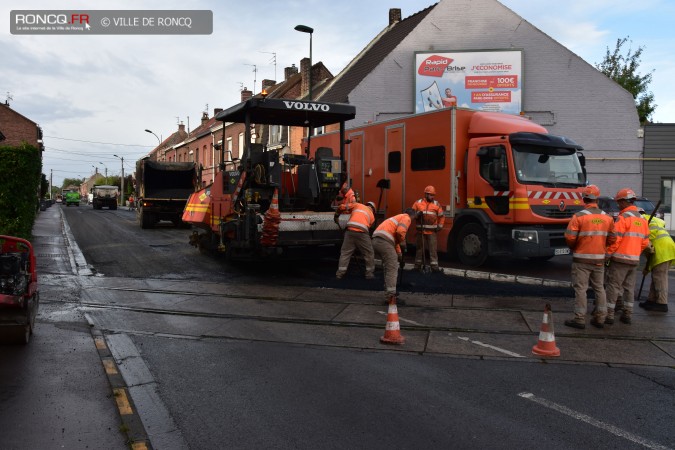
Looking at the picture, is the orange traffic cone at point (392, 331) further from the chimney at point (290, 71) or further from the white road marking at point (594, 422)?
the chimney at point (290, 71)

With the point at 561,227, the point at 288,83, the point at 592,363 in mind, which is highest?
the point at 288,83

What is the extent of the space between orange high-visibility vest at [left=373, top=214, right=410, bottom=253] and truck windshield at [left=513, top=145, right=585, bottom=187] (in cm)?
373

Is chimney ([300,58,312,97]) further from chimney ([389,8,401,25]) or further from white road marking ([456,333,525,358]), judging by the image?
white road marking ([456,333,525,358])

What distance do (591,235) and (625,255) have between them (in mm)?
688

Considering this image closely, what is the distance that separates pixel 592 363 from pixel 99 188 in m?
55.1

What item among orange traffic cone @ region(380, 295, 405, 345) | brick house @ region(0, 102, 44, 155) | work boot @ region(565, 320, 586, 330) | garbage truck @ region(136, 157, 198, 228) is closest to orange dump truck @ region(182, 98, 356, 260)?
orange traffic cone @ region(380, 295, 405, 345)

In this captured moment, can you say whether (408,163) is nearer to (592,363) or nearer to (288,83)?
(592,363)

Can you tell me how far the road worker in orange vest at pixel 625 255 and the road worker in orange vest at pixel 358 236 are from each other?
12.2 feet

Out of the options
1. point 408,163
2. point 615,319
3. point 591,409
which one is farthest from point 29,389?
point 408,163

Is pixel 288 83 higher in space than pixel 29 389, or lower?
higher

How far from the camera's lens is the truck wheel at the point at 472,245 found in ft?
37.4

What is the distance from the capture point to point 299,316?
7.56m

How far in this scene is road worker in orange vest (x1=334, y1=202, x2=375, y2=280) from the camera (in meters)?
9.59

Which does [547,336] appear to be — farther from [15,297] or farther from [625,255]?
[15,297]
